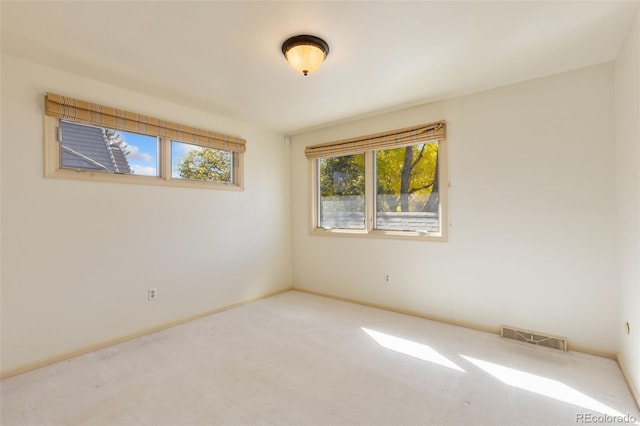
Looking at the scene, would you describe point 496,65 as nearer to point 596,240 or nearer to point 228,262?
point 596,240

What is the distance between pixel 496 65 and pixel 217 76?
2.40 m

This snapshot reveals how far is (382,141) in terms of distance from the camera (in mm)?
3609

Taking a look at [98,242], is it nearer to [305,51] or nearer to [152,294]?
[152,294]

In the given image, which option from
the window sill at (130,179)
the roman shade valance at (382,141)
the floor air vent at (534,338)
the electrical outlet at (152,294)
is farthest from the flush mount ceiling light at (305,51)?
the floor air vent at (534,338)

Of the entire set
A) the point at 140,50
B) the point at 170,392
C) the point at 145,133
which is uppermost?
the point at 140,50

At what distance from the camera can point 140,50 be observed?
217cm

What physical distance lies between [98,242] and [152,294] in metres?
0.74

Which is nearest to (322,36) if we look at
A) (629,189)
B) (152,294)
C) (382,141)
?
(382,141)

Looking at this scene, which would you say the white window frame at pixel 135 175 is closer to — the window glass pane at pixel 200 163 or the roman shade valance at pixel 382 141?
the window glass pane at pixel 200 163

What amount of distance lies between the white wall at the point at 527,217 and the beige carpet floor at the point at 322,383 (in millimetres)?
351

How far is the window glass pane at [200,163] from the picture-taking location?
3.32 metres

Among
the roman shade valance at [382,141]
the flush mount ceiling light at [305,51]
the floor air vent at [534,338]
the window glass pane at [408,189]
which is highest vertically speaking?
the flush mount ceiling light at [305,51]

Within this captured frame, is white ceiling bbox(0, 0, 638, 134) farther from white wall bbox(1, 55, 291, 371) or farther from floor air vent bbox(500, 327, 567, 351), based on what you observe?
floor air vent bbox(500, 327, 567, 351)

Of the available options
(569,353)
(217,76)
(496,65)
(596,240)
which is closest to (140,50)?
(217,76)
